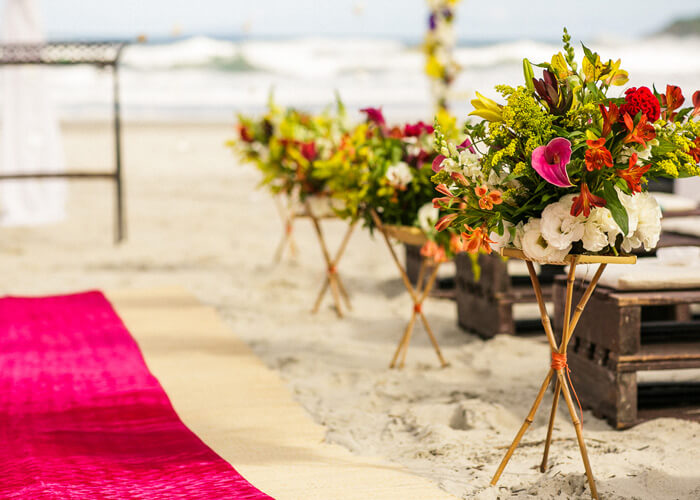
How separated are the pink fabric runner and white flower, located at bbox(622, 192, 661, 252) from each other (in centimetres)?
118

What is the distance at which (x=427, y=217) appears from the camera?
3.60 metres

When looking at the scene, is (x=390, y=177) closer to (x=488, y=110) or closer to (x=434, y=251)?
(x=434, y=251)

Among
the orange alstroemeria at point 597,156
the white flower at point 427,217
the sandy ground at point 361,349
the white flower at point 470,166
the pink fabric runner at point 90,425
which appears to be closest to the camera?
the orange alstroemeria at point 597,156

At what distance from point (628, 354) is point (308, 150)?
2132 mm

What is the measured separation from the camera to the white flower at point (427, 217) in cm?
359

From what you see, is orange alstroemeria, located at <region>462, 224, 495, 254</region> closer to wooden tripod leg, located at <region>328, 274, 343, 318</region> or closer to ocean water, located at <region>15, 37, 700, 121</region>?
wooden tripod leg, located at <region>328, 274, 343, 318</region>

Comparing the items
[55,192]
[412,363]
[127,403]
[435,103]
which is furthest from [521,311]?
[55,192]

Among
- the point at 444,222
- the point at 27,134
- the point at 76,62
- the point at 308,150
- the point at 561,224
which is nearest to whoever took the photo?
the point at 561,224

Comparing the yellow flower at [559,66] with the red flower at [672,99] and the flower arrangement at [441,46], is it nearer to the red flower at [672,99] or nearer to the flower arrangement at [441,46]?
the red flower at [672,99]

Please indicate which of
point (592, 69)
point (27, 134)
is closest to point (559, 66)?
point (592, 69)

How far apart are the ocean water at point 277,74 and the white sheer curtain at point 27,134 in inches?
442

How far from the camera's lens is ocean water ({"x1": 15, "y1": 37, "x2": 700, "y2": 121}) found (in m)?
21.4

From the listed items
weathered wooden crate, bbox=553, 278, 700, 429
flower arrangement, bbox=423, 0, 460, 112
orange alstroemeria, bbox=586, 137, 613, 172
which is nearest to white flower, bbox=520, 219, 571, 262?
orange alstroemeria, bbox=586, 137, 613, 172

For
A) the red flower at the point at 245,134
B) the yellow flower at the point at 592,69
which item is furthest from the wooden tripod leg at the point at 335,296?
the yellow flower at the point at 592,69
